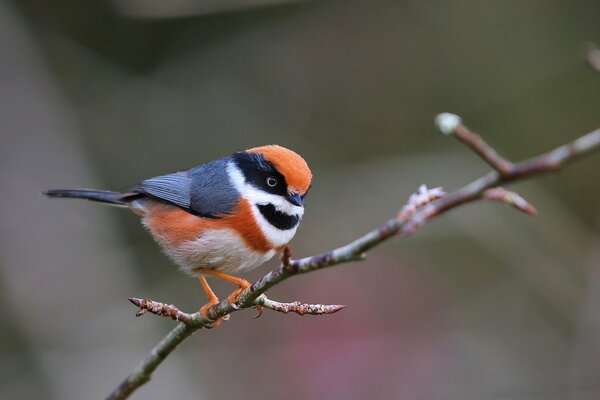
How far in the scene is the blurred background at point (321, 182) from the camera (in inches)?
257

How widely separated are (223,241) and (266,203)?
13.0 inches

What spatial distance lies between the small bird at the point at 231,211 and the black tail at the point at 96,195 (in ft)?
1.02

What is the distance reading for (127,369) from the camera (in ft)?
21.0

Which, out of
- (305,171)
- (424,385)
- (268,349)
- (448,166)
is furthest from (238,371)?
(305,171)

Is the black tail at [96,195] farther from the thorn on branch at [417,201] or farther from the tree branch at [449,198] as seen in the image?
the thorn on branch at [417,201]

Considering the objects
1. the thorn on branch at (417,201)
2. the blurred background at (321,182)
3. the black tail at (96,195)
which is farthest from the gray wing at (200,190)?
the blurred background at (321,182)

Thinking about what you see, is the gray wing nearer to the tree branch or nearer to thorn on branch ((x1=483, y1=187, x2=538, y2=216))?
the tree branch

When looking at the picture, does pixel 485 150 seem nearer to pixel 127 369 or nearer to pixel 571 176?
pixel 127 369

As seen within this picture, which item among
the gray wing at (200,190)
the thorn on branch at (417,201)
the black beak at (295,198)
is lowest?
the thorn on branch at (417,201)

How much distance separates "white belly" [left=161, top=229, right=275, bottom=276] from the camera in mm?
3859

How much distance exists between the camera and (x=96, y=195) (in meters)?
4.70

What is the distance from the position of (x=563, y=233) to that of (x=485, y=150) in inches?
198

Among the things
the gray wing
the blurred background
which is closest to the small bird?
the gray wing

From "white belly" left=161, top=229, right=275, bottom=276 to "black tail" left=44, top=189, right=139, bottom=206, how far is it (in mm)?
822
